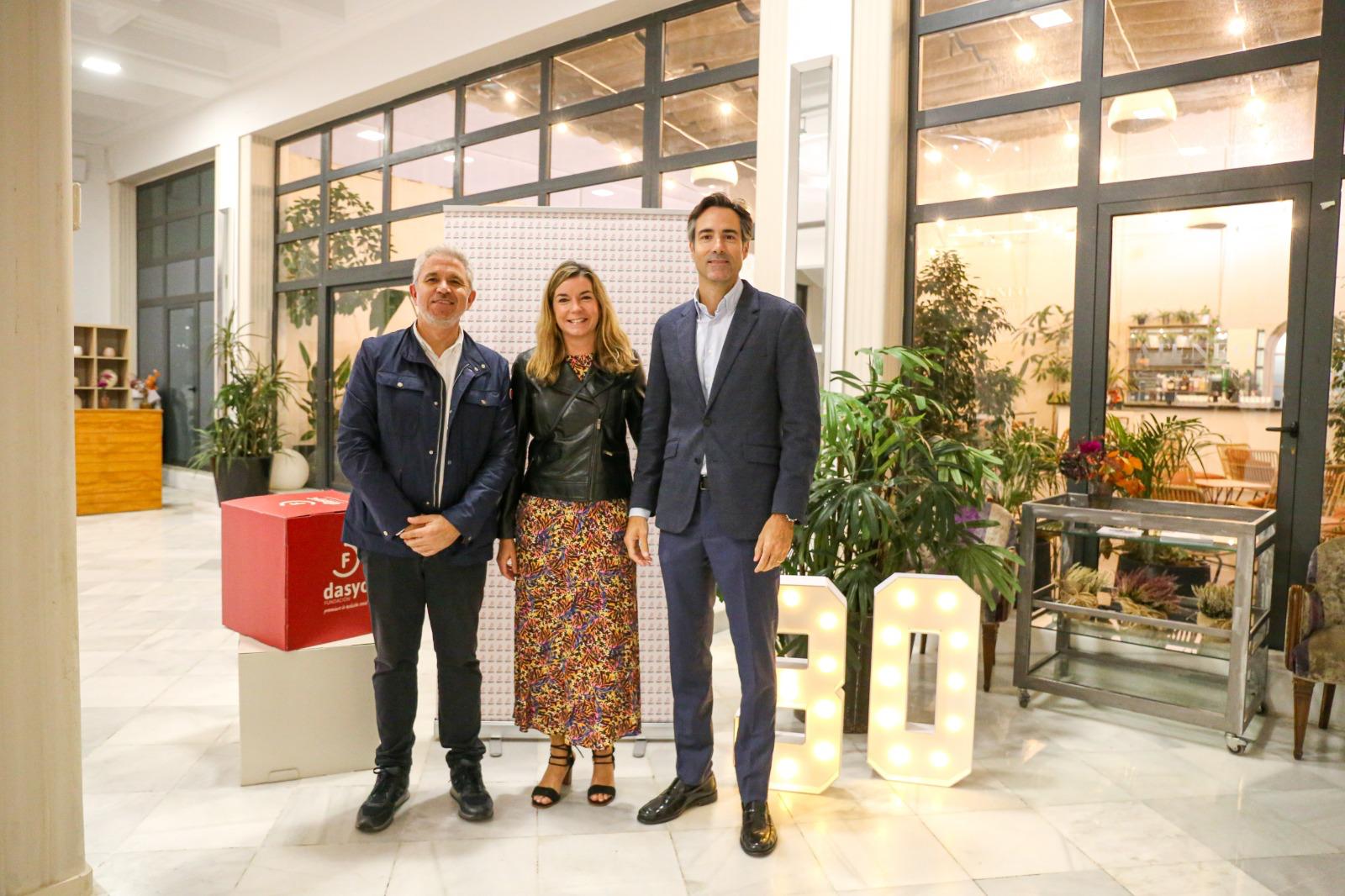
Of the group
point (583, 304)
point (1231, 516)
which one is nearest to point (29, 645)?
point (583, 304)

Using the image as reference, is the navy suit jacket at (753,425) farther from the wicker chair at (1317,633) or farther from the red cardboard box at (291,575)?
the wicker chair at (1317,633)

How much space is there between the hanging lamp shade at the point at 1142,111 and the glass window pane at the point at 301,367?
23.0ft

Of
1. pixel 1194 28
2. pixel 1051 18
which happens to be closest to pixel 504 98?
pixel 1051 18

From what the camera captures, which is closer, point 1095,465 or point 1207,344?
point 1095,465

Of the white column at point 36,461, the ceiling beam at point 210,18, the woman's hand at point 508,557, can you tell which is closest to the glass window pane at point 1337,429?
the woman's hand at point 508,557

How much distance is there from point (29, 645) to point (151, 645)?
261 cm

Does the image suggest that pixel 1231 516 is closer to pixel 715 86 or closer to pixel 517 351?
pixel 517 351

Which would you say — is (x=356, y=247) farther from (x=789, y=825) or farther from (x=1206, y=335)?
(x=789, y=825)

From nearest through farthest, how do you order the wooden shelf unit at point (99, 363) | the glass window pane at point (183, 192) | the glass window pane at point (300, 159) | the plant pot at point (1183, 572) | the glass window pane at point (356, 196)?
the plant pot at point (1183, 572) < the glass window pane at point (356, 196) < the glass window pane at point (300, 159) < the wooden shelf unit at point (99, 363) < the glass window pane at point (183, 192)

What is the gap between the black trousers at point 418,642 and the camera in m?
2.51

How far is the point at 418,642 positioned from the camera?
2.63m

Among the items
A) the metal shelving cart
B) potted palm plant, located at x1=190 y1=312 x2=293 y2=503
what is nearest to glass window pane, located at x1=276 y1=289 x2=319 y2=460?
potted palm plant, located at x1=190 y1=312 x2=293 y2=503

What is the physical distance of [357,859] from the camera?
7.73 feet

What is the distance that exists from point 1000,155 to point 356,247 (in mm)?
5657
